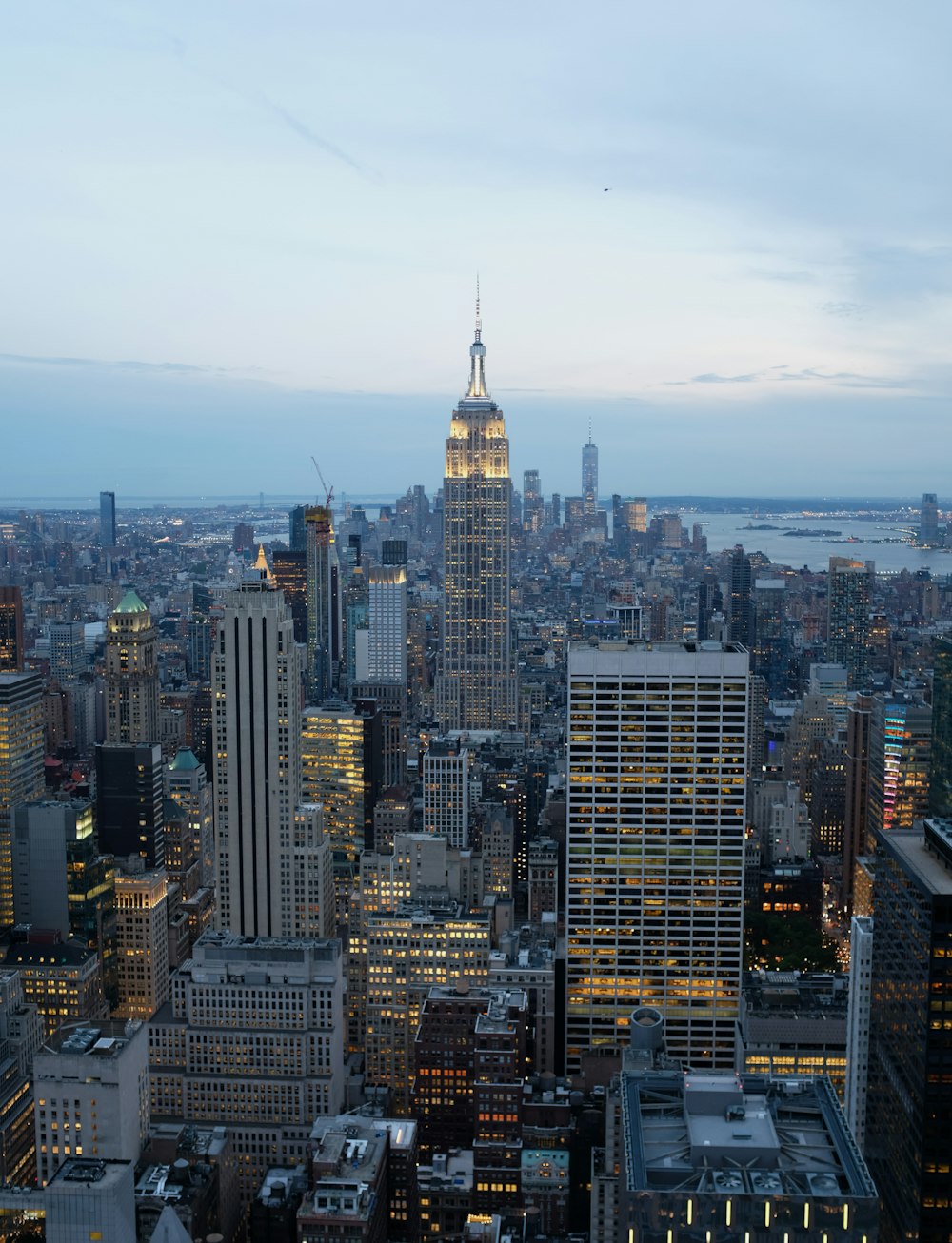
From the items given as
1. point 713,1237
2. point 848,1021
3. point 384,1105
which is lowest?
point 384,1105

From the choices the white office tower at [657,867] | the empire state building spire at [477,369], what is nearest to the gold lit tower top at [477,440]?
the empire state building spire at [477,369]

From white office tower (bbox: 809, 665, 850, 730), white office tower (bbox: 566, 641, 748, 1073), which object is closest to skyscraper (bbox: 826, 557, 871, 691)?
white office tower (bbox: 809, 665, 850, 730)

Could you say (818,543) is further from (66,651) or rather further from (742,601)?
(66,651)

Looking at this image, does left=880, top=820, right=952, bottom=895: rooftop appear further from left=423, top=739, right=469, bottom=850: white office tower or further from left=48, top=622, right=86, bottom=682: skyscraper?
left=48, top=622, right=86, bottom=682: skyscraper

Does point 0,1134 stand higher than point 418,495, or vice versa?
point 418,495

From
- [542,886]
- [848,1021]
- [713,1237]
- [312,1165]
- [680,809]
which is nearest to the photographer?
[713,1237]

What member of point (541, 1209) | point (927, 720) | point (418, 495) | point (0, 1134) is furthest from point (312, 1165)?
point (418, 495)

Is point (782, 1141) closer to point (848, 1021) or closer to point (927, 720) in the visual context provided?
point (848, 1021)

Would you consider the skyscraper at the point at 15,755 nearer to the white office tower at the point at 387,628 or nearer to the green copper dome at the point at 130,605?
the green copper dome at the point at 130,605
